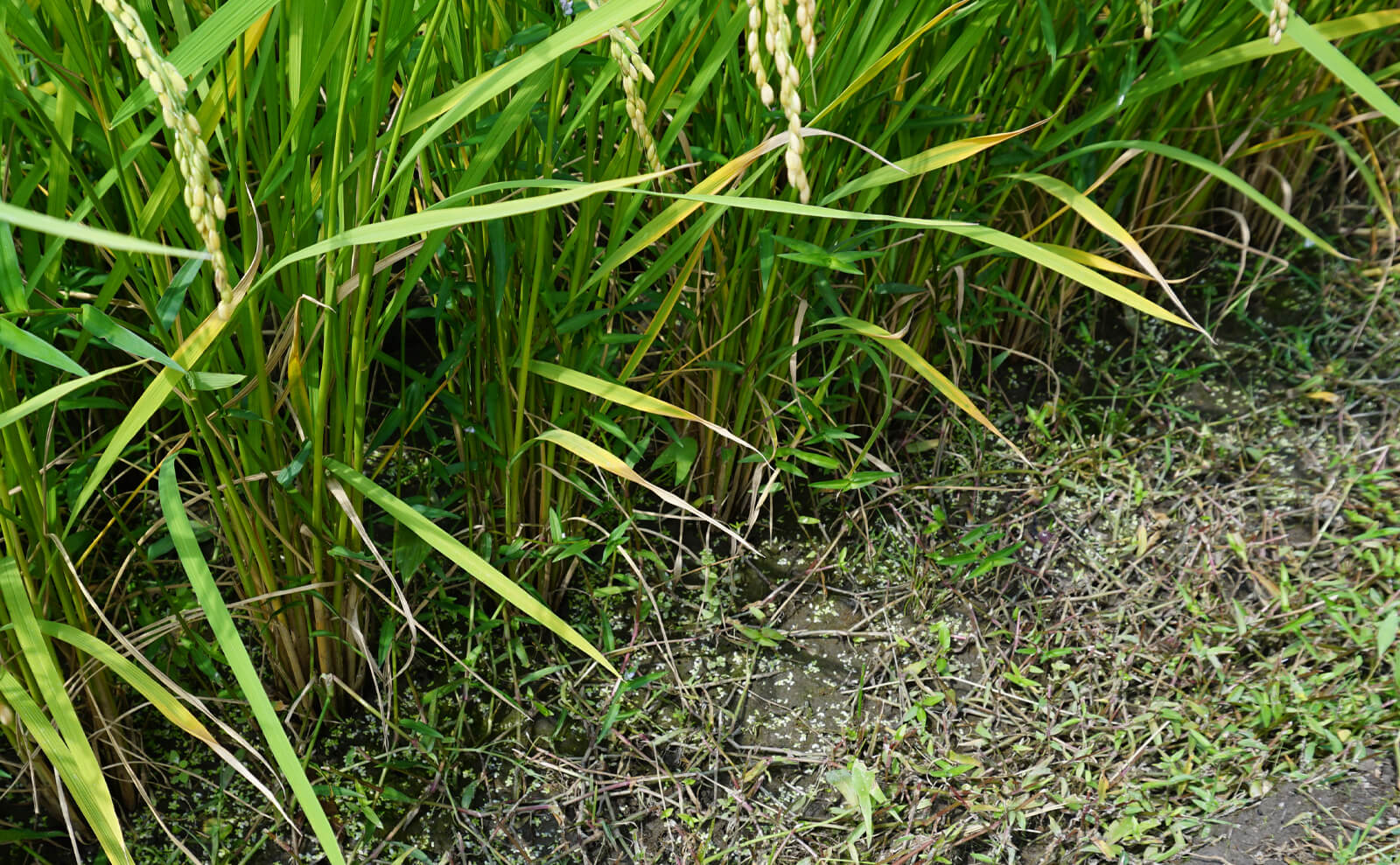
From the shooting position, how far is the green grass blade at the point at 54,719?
2.69 feet

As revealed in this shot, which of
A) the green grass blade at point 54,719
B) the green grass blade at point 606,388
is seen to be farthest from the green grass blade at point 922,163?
the green grass blade at point 54,719

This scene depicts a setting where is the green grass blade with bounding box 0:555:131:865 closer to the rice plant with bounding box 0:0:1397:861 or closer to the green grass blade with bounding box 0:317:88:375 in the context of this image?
the rice plant with bounding box 0:0:1397:861

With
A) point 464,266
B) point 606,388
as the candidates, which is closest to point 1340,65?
point 606,388

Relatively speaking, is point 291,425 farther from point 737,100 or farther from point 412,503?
point 737,100

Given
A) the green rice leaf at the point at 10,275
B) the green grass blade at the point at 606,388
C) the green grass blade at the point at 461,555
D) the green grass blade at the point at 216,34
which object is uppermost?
the green grass blade at the point at 216,34

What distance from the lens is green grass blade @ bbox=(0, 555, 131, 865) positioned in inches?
32.3

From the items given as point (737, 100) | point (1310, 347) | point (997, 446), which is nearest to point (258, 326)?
point (737, 100)

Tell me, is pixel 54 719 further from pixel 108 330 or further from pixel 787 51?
pixel 787 51

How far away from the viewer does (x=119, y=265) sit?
0.81 meters

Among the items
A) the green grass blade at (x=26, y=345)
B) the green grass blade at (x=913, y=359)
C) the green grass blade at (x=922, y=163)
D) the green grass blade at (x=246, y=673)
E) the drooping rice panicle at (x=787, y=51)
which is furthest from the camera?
the green grass blade at (x=913, y=359)

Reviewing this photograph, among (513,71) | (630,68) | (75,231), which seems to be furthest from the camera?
(513,71)

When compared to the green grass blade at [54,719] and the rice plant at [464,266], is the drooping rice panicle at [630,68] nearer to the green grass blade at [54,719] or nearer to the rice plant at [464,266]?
the rice plant at [464,266]

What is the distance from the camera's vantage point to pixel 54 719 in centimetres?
82

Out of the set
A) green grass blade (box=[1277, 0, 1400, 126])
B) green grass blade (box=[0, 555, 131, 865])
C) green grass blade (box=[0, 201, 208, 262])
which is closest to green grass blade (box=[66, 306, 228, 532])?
green grass blade (box=[0, 555, 131, 865])
